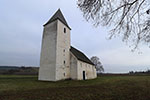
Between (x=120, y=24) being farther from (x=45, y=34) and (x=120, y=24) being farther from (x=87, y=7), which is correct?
(x=45, y=34)

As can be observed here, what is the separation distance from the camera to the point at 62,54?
20234mm

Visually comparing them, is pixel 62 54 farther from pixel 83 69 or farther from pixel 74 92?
pixel 74 92

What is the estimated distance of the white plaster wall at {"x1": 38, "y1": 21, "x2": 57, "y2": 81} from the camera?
18553mm

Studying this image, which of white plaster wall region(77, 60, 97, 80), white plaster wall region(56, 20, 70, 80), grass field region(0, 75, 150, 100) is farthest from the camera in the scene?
white plaster wall region(77, 60, 97, 80)

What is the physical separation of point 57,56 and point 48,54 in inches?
89.8

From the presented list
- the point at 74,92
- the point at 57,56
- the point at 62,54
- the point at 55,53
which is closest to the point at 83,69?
the point at 62,54

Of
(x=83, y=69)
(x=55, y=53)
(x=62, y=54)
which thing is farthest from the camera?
(x=83, y=69)

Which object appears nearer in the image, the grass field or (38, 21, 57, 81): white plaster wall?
the grass field

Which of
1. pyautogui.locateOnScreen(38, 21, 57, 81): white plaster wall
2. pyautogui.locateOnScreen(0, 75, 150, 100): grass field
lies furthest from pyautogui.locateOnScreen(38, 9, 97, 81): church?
pyautogui.locateOnScreen(0, 75, 150, 100): grass field

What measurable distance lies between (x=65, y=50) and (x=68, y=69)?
405 centimetres

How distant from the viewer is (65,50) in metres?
21.3

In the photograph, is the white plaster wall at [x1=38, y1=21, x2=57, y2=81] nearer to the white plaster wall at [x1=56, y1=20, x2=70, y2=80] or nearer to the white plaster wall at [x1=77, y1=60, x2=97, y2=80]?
the white plaster wall at [x1=56, y1=20, x2=70, y2=80]

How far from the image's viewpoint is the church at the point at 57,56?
1858cm

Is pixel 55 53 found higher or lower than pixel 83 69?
higher
